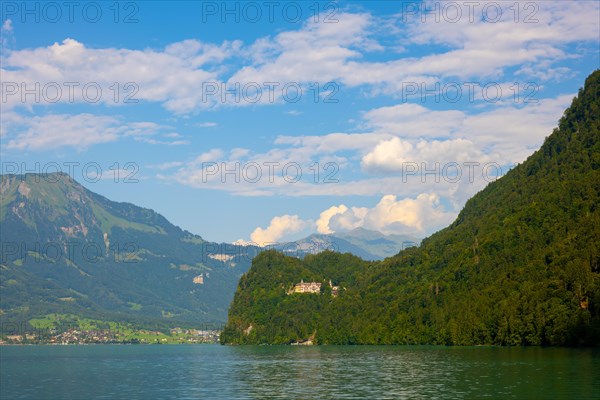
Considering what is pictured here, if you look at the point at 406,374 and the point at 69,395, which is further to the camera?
the point at 406,374

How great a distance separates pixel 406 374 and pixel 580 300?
76.8 metres

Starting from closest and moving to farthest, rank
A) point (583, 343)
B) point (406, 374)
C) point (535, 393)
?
point (535, 393) → point (406, 374) → point (583, 343)

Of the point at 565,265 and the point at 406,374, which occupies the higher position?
the point at 565,265

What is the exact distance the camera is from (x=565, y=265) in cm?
18525

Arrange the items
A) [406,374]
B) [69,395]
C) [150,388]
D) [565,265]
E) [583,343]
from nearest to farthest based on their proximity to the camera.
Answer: [69,395]
[150,388]
[406,374]
[583,343]
[565,265]

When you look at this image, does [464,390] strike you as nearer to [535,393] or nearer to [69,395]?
[535,393]

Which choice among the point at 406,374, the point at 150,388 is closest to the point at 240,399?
the point at 150,388

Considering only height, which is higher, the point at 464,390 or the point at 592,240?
the point at 592,240

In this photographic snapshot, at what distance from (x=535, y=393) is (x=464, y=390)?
947 centimetres

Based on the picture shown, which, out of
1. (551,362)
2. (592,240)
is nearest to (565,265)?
(592,240)

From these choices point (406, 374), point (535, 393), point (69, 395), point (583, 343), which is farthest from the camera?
point (583, 343)

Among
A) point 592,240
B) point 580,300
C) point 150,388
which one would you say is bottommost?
point 150,388

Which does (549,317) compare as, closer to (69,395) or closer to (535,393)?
(535,393)

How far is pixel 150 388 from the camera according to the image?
10250 centimetres
